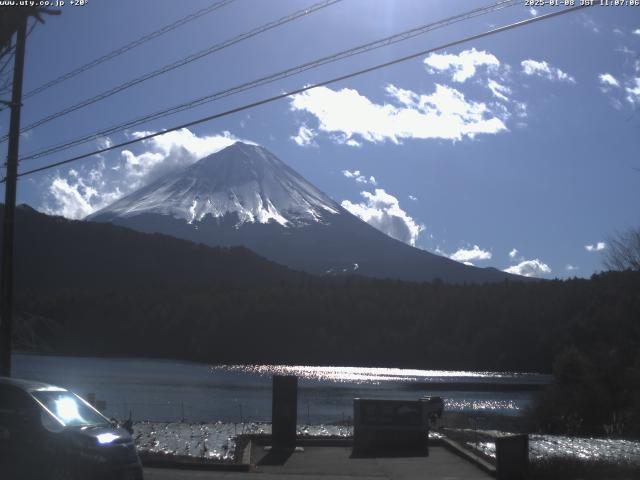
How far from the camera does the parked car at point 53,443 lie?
33.3 feet

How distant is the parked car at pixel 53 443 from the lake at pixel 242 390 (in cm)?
2335

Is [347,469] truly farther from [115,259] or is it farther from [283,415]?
[115,259]

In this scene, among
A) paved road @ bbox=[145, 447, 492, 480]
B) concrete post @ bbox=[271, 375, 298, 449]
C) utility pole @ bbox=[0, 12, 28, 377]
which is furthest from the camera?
concrete post @ bbox=[271, 375, 298, 449]

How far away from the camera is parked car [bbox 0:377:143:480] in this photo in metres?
10.2

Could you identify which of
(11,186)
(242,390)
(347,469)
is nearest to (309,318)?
(242,390)

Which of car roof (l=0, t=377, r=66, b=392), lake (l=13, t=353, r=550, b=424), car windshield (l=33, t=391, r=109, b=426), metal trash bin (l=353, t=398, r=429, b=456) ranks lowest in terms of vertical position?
lake (l=13, t=353, r=550, b=424)

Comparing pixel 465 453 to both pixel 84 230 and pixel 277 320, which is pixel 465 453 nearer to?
pixel 277 320

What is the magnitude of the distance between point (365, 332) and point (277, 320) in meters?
12.9

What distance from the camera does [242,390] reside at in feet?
204

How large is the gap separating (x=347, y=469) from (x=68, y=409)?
6553 millimetres

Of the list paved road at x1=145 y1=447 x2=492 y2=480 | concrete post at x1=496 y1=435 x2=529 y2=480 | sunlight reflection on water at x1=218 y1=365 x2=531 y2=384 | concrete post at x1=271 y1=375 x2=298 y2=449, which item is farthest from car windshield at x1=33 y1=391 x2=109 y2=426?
sunlight reflection on water at x1=218 y1=365 x2=531 y2=384

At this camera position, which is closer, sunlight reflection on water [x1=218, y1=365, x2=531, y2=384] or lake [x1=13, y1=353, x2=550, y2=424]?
lake [x1=13, y1=353, x2=550, y2=424]

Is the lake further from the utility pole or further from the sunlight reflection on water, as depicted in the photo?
the utility pole

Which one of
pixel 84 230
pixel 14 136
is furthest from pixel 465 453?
pixel 84 230
